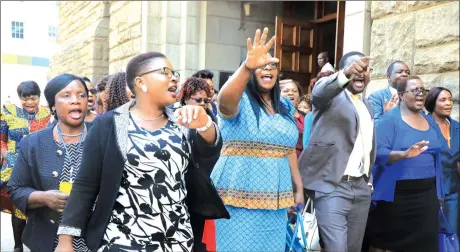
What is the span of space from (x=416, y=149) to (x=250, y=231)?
1846 millimetres

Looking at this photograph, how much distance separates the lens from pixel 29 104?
661 centimetres

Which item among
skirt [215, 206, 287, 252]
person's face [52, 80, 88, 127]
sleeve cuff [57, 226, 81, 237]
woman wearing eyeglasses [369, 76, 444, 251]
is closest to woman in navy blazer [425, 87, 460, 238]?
woman wearing eyeglasses [369, 76, 444, 251]

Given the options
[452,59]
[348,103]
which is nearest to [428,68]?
[452,59]

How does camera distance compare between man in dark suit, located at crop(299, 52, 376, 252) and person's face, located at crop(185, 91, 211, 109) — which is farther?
person's face, located at crop(185, 91, 211, 109)

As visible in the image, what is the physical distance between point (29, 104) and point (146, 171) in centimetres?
454

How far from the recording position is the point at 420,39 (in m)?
6.34

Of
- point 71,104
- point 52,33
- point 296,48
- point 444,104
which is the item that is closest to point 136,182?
point 71,104

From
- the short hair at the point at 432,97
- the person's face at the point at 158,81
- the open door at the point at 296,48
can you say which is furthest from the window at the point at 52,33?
the person's face at the point at 158,81

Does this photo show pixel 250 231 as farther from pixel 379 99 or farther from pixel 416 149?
pixel 379 99

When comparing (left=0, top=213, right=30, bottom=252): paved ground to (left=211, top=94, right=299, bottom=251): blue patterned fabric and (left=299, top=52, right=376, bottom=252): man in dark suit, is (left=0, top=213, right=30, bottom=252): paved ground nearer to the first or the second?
(left=211, top=94, right=299, bottom=251): blue patterned fabric

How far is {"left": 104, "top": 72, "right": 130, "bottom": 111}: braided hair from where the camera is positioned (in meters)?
4.18

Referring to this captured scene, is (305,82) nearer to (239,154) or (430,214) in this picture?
(430,214)

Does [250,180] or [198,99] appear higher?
[198,99]

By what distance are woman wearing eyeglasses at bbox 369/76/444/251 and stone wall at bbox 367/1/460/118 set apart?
3.76ft
